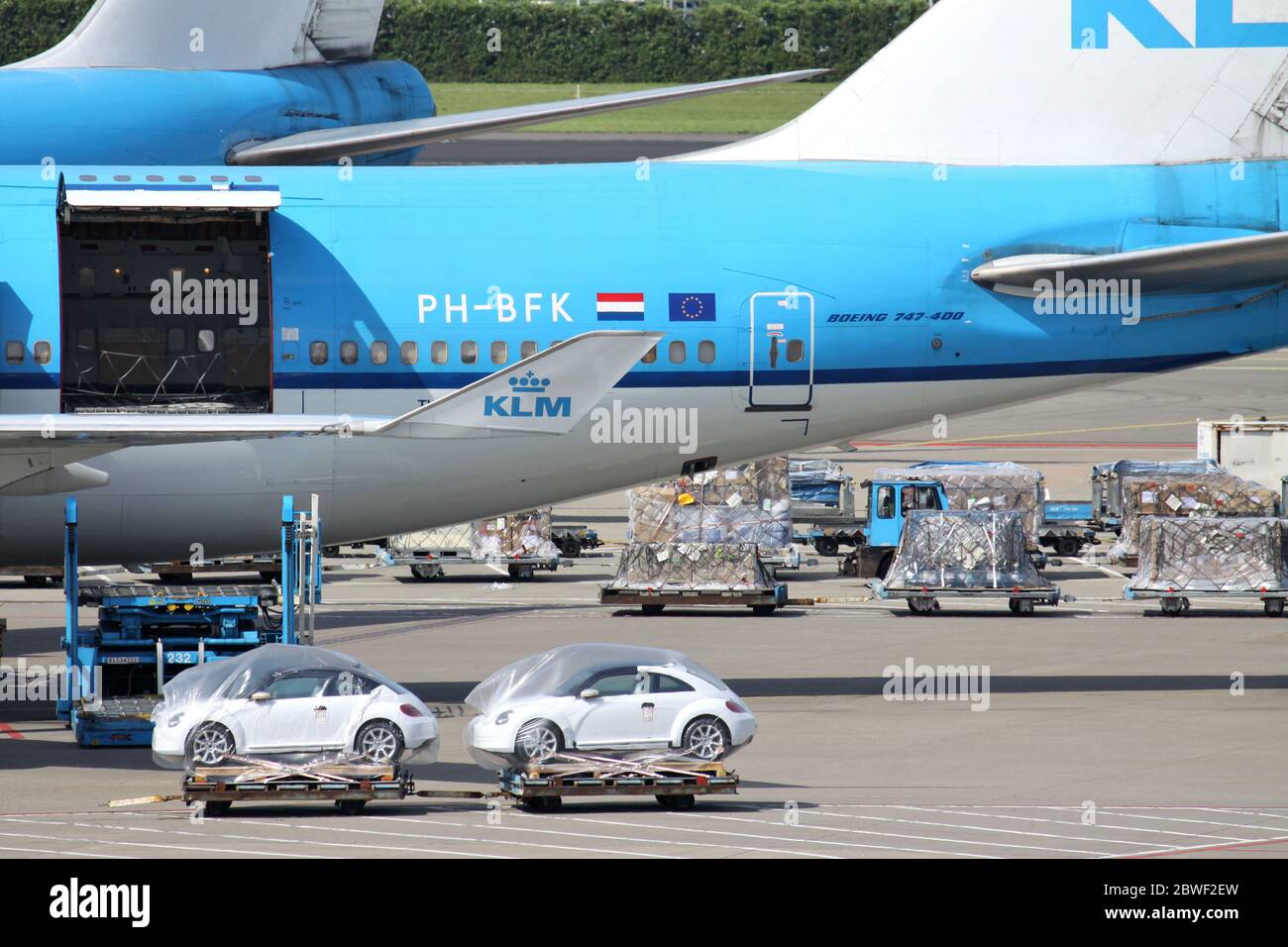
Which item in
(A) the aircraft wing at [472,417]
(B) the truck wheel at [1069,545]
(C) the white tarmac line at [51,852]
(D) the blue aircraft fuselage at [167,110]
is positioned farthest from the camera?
(B) the truck wheel at [1069,545]

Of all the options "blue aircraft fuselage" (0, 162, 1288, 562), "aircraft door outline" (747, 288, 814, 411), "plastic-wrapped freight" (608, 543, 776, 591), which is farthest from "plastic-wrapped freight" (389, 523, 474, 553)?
"aircraft door outline" (747, 288, 814, 411)

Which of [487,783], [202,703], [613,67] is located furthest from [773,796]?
[613,67]

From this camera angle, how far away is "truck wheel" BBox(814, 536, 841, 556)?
1793 inches

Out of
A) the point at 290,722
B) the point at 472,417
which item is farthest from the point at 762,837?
the point at 472,417

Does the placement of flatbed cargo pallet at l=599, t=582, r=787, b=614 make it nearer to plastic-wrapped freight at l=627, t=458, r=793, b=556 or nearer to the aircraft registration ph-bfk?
plastic-wrapped freight at l=627, t=458, r=793, b=556

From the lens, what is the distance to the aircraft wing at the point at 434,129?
117 feet

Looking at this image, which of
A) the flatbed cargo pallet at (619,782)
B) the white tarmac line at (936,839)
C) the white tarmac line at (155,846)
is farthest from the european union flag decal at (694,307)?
the white tarmac line at (155,846)

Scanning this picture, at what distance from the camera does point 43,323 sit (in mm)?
25594

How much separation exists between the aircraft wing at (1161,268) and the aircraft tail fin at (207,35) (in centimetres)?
2329

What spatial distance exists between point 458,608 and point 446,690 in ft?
30.7

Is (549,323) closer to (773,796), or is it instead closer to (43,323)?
(43,323)

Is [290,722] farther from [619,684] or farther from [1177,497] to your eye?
[1177,497]

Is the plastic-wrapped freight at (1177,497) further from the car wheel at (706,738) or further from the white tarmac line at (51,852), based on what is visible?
the white tarmac line at (51,852)

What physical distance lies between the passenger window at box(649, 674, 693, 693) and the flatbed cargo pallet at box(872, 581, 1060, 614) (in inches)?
637
